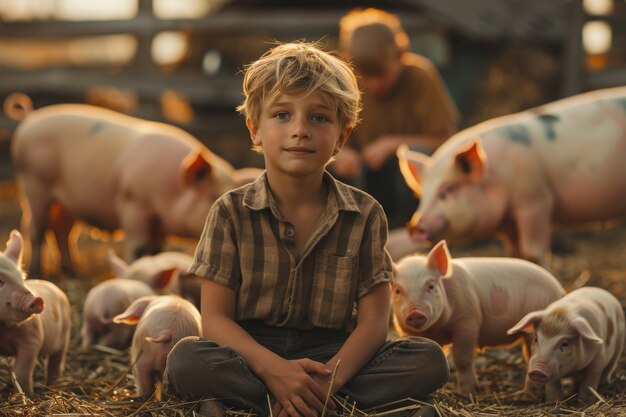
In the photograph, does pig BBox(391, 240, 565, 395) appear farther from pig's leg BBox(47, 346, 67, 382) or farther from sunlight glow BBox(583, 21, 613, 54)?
sunlight glow BBox(583, 21, 613, 54)

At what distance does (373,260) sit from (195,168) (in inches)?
91.9

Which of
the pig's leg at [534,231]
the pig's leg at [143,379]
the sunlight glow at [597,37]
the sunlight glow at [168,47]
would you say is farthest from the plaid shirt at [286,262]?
the sunlight glow at [168,47]

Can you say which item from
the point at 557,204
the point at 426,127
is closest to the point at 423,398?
the point at 557,204

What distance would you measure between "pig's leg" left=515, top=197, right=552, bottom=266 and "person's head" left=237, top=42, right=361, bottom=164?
2147 millimetres

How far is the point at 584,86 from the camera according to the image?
8406 mm

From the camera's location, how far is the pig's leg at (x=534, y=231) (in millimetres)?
4949

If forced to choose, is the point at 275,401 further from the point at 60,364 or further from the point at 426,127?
the point at 426,127

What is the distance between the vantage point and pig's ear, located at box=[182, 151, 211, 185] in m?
5.13

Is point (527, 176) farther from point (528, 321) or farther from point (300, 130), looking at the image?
point (300, 130)

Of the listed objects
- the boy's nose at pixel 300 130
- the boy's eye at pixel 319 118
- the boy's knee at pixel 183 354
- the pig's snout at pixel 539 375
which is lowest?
the pig's snout at pixel 539 375

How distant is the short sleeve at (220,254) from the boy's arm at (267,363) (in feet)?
0.10

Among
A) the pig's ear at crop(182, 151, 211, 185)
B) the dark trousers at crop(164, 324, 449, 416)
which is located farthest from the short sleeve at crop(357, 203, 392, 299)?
the pig's ear at crop(182, 151, 211, 185)

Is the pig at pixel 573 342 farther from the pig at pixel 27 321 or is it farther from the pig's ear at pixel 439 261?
the pig at pixel 27 321

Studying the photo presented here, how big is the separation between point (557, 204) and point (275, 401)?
2787 millimetres
